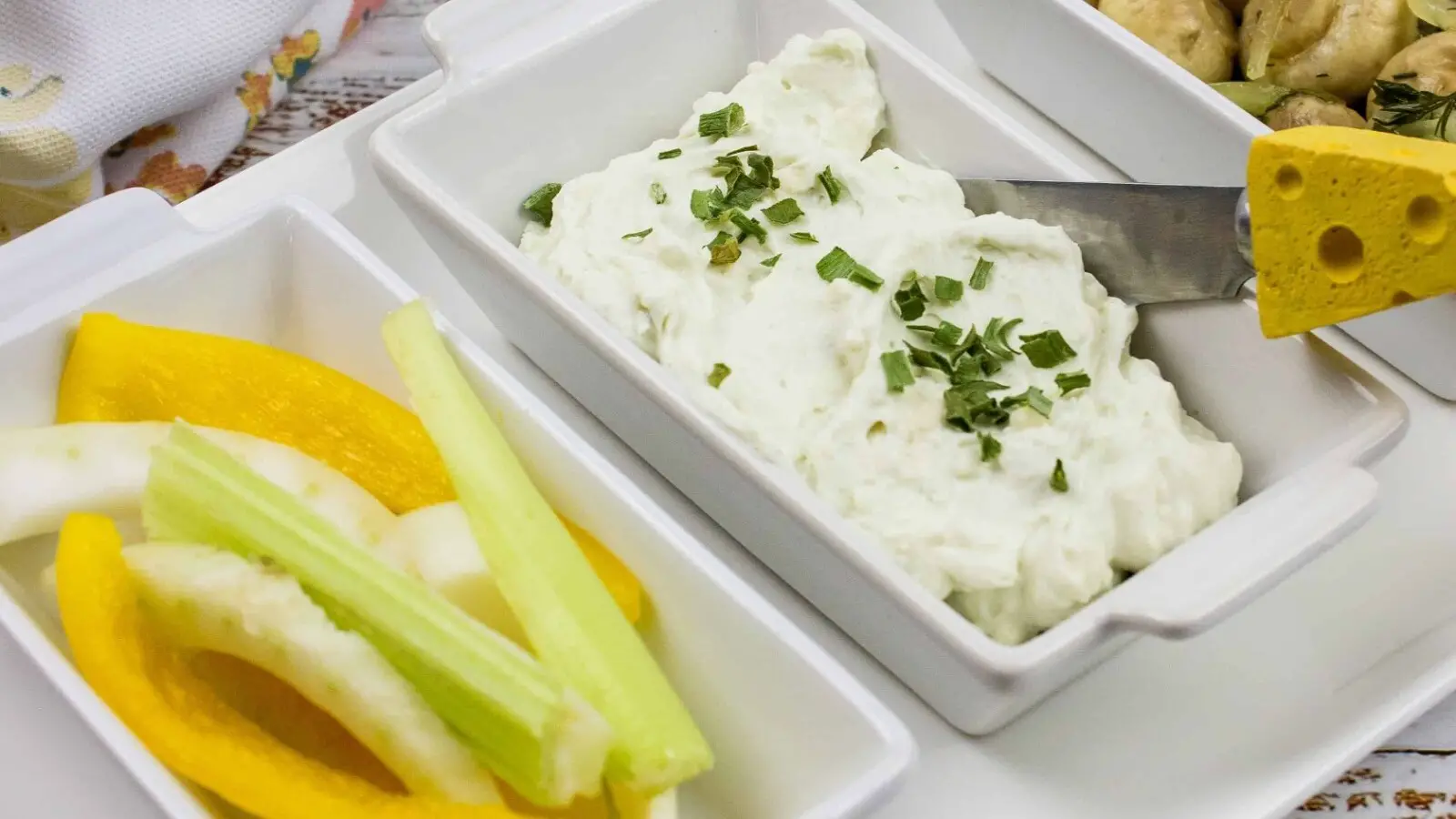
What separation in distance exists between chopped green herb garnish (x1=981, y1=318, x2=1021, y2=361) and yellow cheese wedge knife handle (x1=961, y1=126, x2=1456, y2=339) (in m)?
0.15

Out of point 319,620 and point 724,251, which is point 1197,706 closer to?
point 724,251

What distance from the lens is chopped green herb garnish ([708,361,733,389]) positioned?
129 cm

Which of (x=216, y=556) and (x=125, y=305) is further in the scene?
(x=125, y=305)

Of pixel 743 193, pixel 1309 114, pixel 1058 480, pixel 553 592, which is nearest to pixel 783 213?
pixel 743 193

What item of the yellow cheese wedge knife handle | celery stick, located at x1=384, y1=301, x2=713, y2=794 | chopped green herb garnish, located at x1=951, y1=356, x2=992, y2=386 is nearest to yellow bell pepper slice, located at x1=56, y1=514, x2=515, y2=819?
celery stick, located at x1=384, y1=301, x2=713, y2=794

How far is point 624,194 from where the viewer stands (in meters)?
1.45

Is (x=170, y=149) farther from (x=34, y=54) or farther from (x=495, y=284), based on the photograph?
(x=495, y=284)

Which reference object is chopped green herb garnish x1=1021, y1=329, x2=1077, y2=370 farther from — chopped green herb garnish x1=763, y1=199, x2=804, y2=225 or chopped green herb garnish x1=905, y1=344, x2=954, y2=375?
chopped green herb garnish x1=763, y1=199, x2=804, y2=225

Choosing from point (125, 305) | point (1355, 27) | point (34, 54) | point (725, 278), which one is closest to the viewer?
point (125, 305)

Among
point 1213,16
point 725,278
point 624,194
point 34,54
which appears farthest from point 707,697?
point 34,54

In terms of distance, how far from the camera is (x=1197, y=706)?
1.26 m

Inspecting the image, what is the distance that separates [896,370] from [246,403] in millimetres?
577

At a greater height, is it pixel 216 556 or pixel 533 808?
pixel 216 556

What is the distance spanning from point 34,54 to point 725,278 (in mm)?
989
